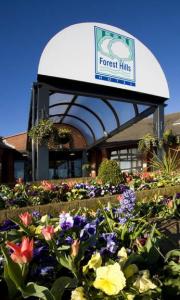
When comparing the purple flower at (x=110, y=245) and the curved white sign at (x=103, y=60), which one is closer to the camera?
the purple flower at (x=110, y=245)

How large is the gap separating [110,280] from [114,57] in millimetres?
10299

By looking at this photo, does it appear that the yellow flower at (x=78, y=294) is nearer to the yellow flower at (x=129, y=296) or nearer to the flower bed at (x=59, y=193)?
the yellow flower at (x=129, y=296)

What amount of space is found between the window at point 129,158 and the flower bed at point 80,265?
18376 millimetres

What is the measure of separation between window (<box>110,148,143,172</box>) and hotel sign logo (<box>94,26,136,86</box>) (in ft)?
31.1

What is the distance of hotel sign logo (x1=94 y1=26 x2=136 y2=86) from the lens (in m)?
10.7

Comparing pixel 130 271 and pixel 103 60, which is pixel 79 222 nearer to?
pixel 130 271

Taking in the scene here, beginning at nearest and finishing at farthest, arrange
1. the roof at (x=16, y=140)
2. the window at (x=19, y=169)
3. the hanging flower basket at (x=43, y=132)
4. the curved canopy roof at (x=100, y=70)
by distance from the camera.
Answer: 1. the hanging flower basket at (x=43, y=132)
2. the curved canopy roof at (x=100, y=70)
3. the window at (x=19, y=169)
4. the roof at (x=16, y=140)

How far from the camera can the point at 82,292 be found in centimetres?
144

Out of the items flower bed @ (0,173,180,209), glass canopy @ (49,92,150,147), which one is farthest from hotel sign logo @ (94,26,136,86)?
flower bed @ (0,173,180,209)

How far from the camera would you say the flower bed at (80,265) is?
1.39 m

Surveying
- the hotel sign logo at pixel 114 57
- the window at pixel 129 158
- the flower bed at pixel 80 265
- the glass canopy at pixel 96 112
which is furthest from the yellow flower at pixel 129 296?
the window at pixel 129 158

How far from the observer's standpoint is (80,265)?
1.73m

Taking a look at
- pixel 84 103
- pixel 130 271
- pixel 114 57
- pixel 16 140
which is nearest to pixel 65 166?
pixel 16 140

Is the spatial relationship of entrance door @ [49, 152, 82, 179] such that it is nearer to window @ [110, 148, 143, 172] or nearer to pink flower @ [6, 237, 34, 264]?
window @ [110, 148, 143, 172]
